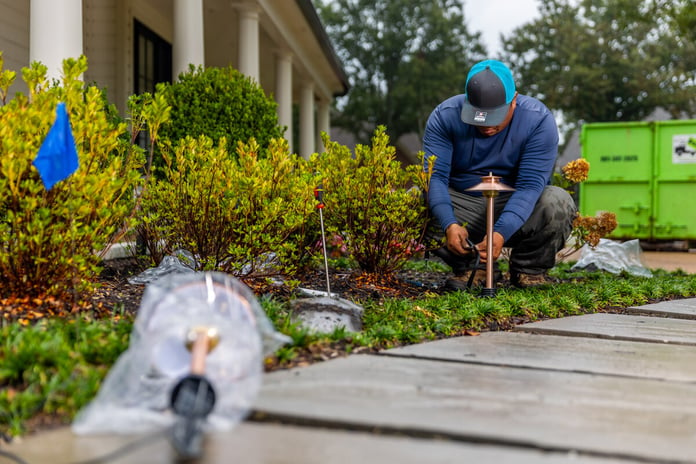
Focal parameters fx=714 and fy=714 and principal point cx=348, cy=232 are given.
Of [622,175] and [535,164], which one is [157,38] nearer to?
[535,164]

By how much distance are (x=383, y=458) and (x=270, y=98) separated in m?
5.98

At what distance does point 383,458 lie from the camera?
1727 millimetres

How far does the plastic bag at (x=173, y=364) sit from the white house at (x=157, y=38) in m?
2.68

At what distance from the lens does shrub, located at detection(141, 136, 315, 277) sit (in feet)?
13.1

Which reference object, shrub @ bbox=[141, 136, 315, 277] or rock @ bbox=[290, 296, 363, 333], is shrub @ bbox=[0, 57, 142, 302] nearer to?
shrub @ bbox=[141, 136, 315, 277]

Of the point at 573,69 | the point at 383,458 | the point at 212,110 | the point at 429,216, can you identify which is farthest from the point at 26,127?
the point at 573,69

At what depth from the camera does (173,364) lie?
6.34 feet

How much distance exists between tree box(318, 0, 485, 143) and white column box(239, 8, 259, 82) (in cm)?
2997

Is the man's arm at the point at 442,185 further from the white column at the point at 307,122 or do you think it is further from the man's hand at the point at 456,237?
the white column at the point at 307,122

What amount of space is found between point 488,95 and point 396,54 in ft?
126

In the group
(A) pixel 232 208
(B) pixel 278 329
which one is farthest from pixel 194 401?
(A) pixel 232 208

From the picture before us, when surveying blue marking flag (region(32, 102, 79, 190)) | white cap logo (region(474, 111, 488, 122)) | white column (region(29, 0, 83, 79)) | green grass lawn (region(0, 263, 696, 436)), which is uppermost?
white column (region(29, 0, 83, 79))

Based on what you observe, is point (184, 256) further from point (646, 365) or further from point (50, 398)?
point (646, 365)

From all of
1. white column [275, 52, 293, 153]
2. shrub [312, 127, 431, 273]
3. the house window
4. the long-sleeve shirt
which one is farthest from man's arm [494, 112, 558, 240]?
white column [275, 52, 293, 153]
